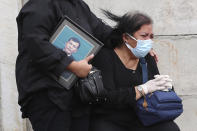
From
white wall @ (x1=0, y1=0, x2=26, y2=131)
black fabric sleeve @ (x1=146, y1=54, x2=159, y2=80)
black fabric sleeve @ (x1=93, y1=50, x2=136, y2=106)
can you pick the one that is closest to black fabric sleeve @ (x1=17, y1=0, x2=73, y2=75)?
black fabric sleeve @ (x1=93, y1=50, x2=136, y2=106)

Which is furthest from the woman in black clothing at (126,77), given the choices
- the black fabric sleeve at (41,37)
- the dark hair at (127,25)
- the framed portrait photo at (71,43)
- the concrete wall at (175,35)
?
the concrete wall at (175,35)

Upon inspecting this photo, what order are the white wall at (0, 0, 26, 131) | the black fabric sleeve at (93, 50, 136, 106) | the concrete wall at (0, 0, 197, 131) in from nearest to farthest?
the black fabric sleeve at (93, 50, 136, 106), the white wall at (0, 0, 26, 131), the concrete wall at (0, 0, 197, 131)

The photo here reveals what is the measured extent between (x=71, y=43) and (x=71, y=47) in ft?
0.09

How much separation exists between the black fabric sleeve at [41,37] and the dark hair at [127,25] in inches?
24.6

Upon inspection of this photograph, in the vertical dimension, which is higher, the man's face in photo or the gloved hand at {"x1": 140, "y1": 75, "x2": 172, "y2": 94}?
the man's face in photo

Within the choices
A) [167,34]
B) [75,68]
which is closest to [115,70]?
[75,68]

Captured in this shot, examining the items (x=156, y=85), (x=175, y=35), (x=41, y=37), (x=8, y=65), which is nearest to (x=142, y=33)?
(x=156, y=85)

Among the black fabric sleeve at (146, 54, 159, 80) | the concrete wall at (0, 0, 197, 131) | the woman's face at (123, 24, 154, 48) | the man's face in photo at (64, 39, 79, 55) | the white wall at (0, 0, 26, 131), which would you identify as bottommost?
the white wall at (0, 0, 26, 131)

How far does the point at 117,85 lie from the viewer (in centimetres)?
314

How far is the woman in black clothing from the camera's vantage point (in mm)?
3053

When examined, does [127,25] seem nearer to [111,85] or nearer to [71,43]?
[111,85]

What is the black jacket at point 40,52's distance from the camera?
2.62 meters

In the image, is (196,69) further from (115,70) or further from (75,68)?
(75,68)

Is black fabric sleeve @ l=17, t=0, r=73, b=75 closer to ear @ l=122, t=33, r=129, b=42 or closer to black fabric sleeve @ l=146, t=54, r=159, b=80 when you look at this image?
ear @ l=122, t=33, r=129, b=42
